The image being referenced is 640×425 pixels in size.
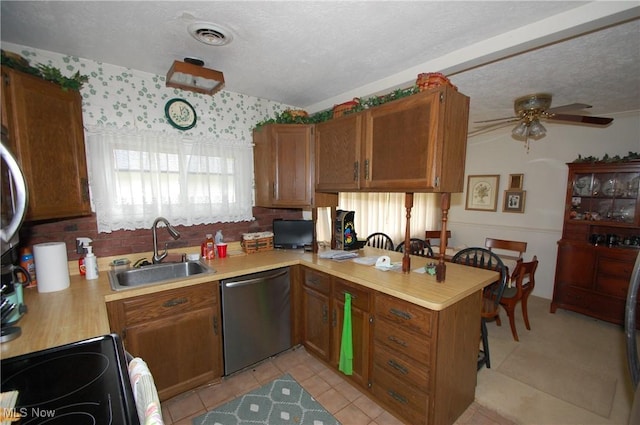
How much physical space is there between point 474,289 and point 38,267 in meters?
2.71

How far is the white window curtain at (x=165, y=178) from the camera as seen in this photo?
2.04 metres

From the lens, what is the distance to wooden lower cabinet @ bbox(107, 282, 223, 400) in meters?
1.72

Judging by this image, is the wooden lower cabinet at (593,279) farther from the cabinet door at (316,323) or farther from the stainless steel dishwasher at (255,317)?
the stainless steel dishwasher at (255,317)

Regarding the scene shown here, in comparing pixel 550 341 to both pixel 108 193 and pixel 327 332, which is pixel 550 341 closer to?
pixel 327 332

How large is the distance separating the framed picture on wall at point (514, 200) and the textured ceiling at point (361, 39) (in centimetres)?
177

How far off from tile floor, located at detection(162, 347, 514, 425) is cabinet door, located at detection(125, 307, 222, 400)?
0.10 meters

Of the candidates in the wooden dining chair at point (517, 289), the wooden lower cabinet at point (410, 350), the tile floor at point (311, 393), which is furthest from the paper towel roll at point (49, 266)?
A: the wooden dining chair at point (517, 289)

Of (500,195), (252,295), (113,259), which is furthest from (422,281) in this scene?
(500,195)

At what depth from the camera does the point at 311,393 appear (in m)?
2.02

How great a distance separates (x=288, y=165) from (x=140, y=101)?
4.25 feet

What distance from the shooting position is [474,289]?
1.69m

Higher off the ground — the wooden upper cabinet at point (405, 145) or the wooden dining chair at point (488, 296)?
the wooden upper cabinet at point (405, 145)

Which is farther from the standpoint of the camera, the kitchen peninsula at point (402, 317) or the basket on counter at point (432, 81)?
the basket on counter at point (432, 81)

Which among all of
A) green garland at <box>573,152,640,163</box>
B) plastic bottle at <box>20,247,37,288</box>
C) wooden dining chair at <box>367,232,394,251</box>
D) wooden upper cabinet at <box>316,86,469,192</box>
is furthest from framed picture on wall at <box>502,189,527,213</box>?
plastic bottle at <box>20,247,37,288</box>
